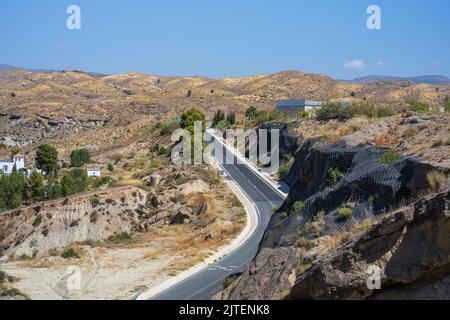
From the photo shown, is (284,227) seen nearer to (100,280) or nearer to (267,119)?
(100,280)

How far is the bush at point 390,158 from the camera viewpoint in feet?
50.3

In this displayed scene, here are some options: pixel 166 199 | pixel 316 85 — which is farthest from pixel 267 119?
pixel 316 85

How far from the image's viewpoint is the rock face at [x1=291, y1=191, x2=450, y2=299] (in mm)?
8375

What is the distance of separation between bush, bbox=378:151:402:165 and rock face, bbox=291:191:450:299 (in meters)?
6.11

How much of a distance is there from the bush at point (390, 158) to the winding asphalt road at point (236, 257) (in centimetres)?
741

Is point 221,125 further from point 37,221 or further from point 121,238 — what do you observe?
point 37,221

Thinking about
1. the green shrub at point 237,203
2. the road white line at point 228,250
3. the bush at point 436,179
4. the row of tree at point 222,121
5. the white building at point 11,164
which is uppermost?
the row of tree at point 222,121

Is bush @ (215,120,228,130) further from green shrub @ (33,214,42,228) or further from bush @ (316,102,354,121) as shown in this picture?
green shrub @ (33,214,42,228)

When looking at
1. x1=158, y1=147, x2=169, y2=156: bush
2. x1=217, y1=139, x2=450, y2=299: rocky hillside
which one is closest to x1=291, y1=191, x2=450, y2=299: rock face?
x1=217, y1=139, x2=450, y2=299: rocky hillside

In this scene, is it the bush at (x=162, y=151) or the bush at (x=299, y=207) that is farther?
the bush at (x=162, y=151)

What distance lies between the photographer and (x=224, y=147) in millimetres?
59156

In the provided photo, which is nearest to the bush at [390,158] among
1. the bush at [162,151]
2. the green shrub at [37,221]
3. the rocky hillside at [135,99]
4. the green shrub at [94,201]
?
the green shrub at [94,201]

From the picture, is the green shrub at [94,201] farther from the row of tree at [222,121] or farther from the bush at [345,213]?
the row of tree at [222,121]

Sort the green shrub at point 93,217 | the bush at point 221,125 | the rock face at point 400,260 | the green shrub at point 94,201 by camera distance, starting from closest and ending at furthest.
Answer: the rock face at point 400,260
the green shrub at point 93,217
the green shrub at point 94,201
the bush at point 221,125
